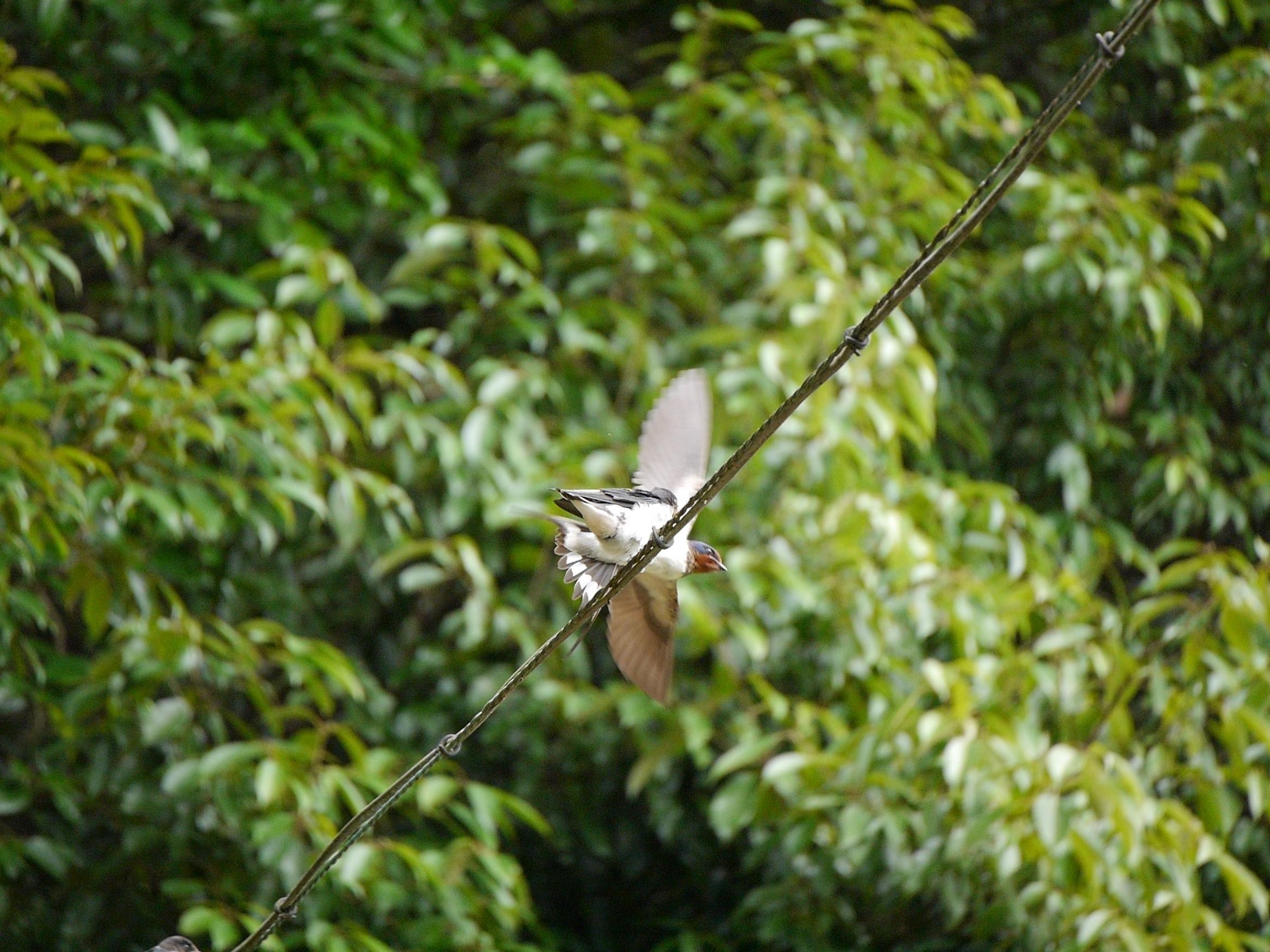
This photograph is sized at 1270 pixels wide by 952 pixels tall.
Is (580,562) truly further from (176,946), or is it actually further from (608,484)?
(608,484)

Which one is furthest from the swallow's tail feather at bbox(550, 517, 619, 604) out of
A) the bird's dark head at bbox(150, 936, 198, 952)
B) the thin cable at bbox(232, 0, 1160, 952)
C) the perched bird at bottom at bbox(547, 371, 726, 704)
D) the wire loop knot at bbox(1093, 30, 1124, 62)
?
the wire loop knot at bbox(1093, 30, 1124, 62)

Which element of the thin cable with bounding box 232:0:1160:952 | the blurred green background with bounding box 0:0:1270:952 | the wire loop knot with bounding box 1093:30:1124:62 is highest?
the wire loop knot with bounding box 1093:30:1124:62

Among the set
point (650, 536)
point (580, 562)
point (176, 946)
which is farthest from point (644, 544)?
point (176, 946)

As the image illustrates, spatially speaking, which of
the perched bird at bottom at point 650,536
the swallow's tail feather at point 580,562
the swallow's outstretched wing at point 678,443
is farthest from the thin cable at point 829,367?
the swallow's outstretched wing at point 678,443

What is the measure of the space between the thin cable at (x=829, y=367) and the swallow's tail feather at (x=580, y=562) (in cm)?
57

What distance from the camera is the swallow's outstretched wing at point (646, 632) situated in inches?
91.7

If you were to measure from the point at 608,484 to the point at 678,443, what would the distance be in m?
0.64

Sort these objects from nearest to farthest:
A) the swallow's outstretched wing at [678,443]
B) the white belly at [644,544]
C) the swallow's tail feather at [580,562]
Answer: the white belly at [644,544], the swallow's tail feather at [580,562], the swallow's outstretched wing at [678,443]

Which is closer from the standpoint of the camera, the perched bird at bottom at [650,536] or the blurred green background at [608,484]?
the perched bird at bottom at [650,536]

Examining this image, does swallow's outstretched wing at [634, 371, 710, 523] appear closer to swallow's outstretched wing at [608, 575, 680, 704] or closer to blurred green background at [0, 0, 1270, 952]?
swallow's outstretched wing at [608, 575, 680, 704]

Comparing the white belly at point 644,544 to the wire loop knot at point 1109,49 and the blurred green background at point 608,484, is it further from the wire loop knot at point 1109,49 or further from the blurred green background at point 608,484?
the wire loop knot at point 1109,49

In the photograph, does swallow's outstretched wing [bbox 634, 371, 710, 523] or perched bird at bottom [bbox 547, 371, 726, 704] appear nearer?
perched bird at bottom [bbox 547, 371, 726, 704]

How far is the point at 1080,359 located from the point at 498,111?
1.91 meters

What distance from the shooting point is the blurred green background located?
2.89 metres
